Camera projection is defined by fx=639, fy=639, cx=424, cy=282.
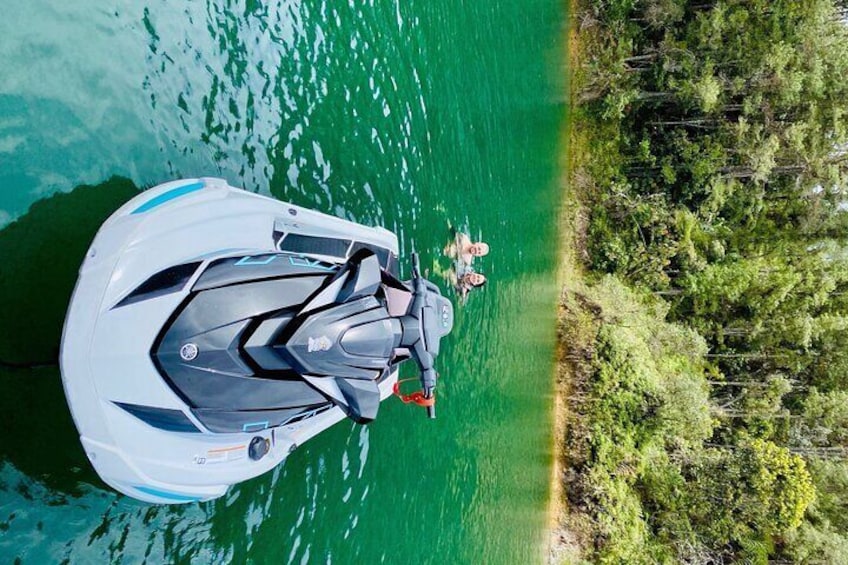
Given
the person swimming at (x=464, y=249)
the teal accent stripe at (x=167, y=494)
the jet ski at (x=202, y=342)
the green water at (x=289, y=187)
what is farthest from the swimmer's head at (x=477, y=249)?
the teal accent stripe at (x=167, y=494)

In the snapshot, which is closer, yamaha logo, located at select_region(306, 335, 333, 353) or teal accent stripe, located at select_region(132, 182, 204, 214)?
yamaha logo, located at select_region(306, 335, 333, 353)

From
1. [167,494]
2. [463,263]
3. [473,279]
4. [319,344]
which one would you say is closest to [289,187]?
[319,344]

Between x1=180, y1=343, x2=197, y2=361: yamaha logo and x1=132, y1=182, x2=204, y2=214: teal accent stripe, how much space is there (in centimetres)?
97

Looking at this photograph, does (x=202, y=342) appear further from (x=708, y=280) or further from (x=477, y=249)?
(x=708, y=280)

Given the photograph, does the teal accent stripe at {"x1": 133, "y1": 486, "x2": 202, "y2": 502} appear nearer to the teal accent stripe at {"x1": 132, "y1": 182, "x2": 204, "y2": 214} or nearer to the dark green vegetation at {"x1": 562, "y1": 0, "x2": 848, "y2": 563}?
the teal accent stripe at {"x1": 132, "y1": 182, "x2": 204, "y2": 214}

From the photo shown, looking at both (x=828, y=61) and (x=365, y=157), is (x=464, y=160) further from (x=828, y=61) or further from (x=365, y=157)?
(x=828, y=61)

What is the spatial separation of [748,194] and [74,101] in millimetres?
21202

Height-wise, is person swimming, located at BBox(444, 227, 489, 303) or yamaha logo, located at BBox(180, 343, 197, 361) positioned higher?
person swimming, located at BBox(444, 227, 489, 303)

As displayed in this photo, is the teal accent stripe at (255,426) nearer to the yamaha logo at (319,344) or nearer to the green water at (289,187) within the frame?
the yamaha logo at (319,344)

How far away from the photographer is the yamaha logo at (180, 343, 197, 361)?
Result: 149 inches

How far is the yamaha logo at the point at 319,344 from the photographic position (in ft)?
13.1

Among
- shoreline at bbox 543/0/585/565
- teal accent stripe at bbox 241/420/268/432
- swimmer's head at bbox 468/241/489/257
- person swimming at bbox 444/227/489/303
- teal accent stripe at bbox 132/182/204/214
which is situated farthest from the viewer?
shoreline at bbox 543/0/585/565

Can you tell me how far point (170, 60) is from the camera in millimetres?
5359

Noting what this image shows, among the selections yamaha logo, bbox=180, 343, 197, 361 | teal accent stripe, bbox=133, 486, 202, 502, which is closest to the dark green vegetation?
teal accent stripe, bbox=133, 486, 202, 502
